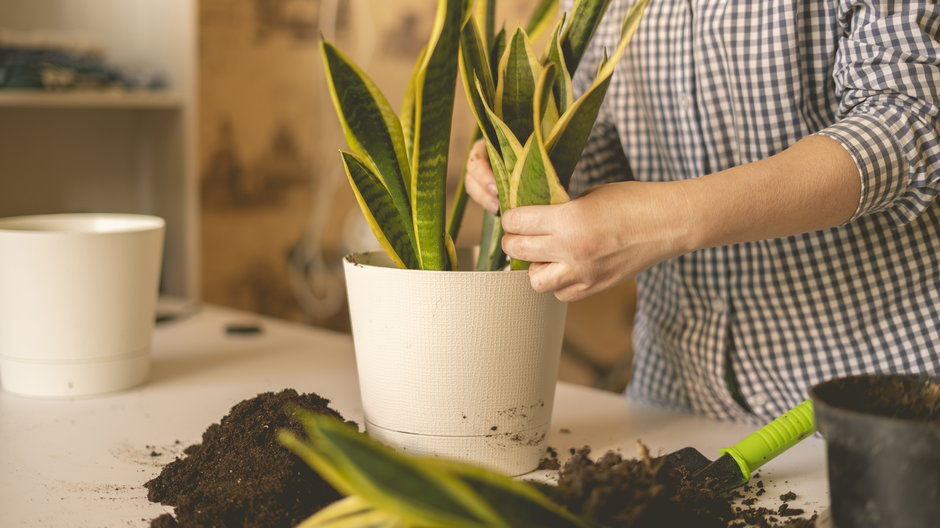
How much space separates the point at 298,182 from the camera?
2.52 m

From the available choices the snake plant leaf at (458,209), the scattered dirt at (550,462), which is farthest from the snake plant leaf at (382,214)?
the scattered dirt at (550,462)

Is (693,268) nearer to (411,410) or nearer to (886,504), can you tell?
(411,410)

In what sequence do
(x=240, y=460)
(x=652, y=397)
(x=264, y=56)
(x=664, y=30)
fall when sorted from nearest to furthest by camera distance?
(x=240, y=460) → (x=664, y=30) → (x=652, y=397) → (x=264, y=56)

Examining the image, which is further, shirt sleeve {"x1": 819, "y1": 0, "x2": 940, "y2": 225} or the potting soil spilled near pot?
shirt sleeve {"x1": 819, "y1": 0, "x2": 940, "y2": 225}

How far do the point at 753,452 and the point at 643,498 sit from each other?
18cm

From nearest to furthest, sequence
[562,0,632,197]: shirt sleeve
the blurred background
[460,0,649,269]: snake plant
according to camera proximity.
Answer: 1. [460,0,649,269]: snake plant
2. [562,0,632,197]: shirt sleeve
3. the blurred background

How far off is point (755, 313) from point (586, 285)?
1.40 feet

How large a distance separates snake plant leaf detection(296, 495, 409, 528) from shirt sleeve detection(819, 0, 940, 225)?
51cm

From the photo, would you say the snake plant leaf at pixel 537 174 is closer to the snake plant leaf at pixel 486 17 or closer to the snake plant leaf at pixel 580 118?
the snake plant leaf at pixel 580 118

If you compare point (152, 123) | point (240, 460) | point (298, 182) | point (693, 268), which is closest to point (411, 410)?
point (240, 460)

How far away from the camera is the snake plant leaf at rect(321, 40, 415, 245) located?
0.71m

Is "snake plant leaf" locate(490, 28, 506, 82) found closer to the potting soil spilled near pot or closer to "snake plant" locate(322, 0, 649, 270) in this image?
"snake plant" locate(322, 0, 649, 270)

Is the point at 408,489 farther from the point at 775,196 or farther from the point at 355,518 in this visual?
the point at 775,196

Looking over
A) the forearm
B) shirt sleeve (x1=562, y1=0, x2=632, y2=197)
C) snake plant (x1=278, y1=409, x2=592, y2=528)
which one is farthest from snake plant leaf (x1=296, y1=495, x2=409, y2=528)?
shirt sleeve (x1=562, y1=0, x2=632, y2=197)
